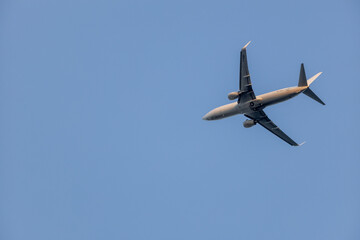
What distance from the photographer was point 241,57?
70.2 metres

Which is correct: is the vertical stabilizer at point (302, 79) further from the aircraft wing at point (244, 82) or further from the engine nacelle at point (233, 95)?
the engine nacelle at point (233, 95)

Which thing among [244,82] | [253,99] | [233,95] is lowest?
[253,99]

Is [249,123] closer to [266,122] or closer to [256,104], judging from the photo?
[266,122]

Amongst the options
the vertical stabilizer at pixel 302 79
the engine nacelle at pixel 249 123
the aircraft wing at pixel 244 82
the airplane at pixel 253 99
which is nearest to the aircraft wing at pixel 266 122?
the airplane at pixel 253 99

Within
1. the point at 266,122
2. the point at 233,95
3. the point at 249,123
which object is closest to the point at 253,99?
the point at 233,95

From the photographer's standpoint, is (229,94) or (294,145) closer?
(229,94)

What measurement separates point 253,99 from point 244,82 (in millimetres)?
2701

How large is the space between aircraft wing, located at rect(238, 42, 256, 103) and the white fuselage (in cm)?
67

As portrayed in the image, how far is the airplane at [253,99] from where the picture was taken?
70.2m

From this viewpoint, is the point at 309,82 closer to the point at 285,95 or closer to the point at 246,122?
the point at 285,95

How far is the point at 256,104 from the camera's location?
7388 cm

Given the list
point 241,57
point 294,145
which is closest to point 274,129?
point 294,145

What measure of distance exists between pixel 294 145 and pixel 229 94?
14082mm

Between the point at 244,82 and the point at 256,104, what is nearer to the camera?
the point at 244,82
